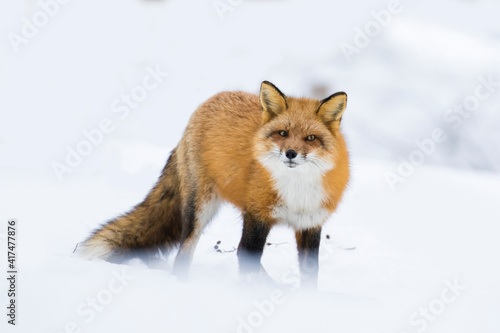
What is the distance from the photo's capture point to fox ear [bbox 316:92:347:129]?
3473mm

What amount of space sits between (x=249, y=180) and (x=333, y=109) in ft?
2.48

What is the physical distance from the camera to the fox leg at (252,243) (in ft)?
12.0

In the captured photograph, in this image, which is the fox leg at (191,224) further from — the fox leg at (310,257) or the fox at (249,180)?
the fox leg at (310,257)

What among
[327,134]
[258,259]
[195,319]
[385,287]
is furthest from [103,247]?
[385,287]

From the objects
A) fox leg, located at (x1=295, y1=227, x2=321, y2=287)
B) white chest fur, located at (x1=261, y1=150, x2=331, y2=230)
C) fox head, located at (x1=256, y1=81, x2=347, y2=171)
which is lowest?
fox leg, located at (x1=295, y1=227, x2=321, y2=287)

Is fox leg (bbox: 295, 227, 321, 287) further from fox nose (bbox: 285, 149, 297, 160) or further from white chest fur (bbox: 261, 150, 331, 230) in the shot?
fox nose (bbox: 285, 149, 297, 160)

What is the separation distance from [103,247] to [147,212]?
46 cm

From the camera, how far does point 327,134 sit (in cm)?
348

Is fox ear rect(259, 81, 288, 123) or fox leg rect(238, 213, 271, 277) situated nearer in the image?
fox ear rect(259, 81, 288, 123)

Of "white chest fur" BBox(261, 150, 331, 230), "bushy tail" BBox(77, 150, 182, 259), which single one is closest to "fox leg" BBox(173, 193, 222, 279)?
"bushy tail" BBox(77, 150, 182, 259)

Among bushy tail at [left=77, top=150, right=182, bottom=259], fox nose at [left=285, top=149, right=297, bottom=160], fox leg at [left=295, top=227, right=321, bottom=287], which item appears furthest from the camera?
bushy tail at [left=77, top=150, right=182, bottom=259]

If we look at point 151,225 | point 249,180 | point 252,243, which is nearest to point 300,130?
point 249,180

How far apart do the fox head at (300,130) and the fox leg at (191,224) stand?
68 cm

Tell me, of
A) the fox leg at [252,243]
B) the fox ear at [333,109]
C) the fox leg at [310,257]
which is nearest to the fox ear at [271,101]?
the fox ear at [333,109]
